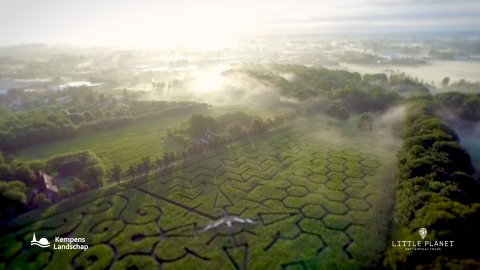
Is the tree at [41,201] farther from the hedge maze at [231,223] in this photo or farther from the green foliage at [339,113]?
the green foliage at [339,113]

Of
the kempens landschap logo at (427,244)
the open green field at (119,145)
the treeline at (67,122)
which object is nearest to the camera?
the kempens landschap logo at (427,244)

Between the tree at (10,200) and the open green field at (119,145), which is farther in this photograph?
the open green field at (119,145)

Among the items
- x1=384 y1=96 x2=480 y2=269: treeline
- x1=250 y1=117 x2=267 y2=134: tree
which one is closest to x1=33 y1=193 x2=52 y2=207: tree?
x1=250 y1=117 x2=267 y2=134: tree

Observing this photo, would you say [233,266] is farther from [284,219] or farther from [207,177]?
[207,177]

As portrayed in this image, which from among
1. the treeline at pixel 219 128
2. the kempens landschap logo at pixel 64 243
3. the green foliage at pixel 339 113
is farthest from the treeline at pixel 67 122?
the green foliage at pixel 339 113

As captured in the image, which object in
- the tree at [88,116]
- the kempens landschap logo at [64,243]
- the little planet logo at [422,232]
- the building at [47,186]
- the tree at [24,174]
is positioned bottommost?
the kempens landschap logo at [64,243]
